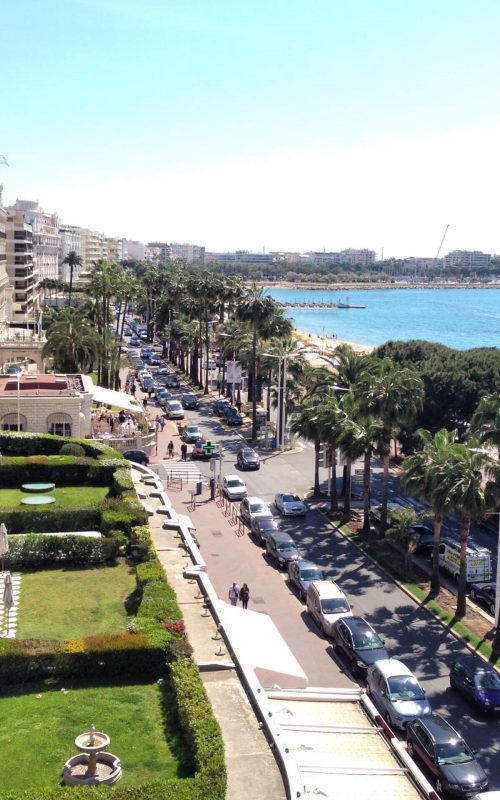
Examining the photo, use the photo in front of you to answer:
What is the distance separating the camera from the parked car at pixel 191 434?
54.4 meters

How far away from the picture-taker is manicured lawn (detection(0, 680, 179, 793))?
46.8ft

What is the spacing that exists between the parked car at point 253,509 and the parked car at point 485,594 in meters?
10.7

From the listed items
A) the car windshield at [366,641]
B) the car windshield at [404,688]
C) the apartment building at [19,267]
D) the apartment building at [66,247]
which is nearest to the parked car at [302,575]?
the car windshield at [366,641]

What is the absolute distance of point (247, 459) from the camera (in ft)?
162

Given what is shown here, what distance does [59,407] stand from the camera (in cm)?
4334

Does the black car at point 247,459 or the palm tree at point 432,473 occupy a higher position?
the palm tree at point 432,473

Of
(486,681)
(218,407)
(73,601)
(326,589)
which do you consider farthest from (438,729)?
(218,407)

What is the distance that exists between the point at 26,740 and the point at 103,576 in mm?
8647

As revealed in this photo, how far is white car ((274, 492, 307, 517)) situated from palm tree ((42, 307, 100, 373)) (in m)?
22.4

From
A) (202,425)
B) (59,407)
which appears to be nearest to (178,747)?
(59,407)

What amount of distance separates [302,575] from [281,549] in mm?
2864

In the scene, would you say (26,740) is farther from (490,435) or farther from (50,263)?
(50,263)

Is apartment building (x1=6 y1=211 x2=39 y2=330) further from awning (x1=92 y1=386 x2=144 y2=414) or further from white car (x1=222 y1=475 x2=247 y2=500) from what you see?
white car (x1=222 y1=475 x2=247 y2=500)

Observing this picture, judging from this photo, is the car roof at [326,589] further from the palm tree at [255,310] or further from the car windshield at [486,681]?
the palm tree at [255,310]
